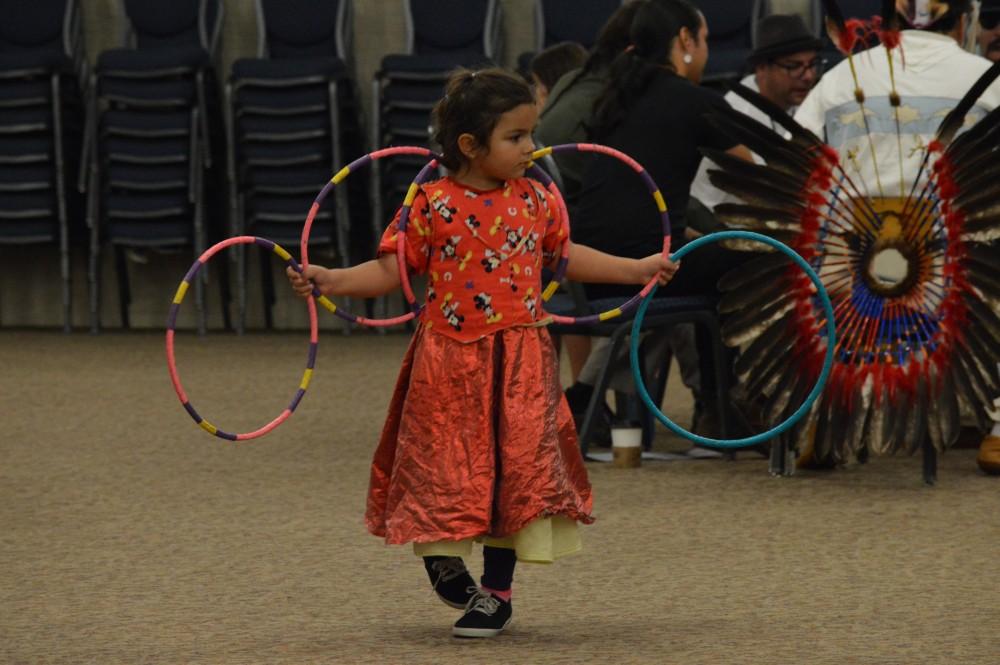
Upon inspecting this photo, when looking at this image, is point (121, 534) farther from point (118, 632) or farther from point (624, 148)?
point (624, 148)

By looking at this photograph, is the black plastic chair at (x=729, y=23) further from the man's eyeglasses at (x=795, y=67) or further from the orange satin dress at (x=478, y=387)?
the orange satin dress at (x=478, y=387)

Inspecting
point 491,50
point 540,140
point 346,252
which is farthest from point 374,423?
point 491,50

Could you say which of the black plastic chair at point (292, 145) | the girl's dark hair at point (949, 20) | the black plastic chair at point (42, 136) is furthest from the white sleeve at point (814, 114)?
the black plastic chair at point (42, 136)

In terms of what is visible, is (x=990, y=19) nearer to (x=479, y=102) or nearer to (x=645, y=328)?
(x=645, y=328)

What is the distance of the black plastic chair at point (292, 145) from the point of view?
29.7 feet

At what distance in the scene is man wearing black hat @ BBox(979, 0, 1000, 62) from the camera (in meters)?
5.89

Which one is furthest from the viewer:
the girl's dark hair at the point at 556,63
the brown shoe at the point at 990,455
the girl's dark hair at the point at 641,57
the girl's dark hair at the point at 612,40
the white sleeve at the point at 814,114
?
the girl's dark hair at the point at 556,63

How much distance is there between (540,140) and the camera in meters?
5.50

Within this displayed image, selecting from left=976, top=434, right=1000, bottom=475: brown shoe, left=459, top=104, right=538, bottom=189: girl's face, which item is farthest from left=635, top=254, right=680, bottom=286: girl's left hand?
left=976, top=434, right=1000, bottom=475: brown shoe

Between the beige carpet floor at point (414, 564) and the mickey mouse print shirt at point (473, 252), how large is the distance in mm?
542

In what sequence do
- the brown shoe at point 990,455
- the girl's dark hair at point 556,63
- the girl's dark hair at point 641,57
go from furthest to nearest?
the girl's dark hair at point 556,63
the girl's dark hair at point 641,57
the brown shoe at point 990,455

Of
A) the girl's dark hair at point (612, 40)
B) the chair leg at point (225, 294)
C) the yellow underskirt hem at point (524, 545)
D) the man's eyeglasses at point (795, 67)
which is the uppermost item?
the girl's dark hair at point (612, 40)

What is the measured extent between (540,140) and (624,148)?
49cm

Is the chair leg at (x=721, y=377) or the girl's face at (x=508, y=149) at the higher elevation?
the girl's face at (x=508, y=149)
